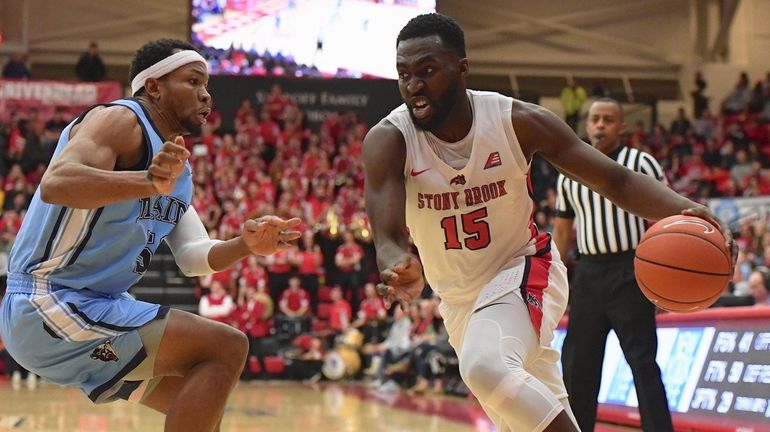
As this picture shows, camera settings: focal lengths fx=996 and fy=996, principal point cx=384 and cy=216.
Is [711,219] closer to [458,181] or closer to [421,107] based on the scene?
[458,181]

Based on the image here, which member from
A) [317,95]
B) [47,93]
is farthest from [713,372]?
[47,93]

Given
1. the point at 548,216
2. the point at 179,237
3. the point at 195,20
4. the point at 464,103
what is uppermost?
the point at 195,20

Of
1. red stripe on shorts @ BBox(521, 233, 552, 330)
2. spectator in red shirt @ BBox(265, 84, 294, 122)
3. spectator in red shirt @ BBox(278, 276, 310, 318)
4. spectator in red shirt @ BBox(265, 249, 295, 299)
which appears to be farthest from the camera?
spectator in red shirt @ BBox(265, 84, 294, 122)

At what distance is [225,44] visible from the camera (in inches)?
825

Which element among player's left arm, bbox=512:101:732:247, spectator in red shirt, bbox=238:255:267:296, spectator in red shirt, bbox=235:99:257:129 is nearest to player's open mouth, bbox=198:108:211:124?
player's left arm, bbox=512:101:732:247

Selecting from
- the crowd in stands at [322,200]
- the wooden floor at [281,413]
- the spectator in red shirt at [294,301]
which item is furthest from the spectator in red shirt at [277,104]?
the wooden floor at [281,413]

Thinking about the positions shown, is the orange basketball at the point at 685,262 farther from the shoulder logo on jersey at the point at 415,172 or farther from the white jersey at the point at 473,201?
the shoulder logo on jersey at the point at 415,172

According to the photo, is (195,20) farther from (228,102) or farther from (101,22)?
(101,22)

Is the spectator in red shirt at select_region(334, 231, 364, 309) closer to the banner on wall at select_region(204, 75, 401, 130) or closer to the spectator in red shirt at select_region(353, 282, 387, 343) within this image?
the spectator in red shirt at select_region(353, 282, 387, 343)

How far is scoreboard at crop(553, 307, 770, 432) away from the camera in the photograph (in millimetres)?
6762

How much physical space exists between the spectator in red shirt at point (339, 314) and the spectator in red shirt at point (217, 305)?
1608 millimetres

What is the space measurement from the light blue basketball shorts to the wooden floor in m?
4.45

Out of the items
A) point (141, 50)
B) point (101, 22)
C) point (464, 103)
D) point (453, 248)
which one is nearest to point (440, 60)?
point (464, 103)

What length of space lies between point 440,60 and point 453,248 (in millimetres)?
793
